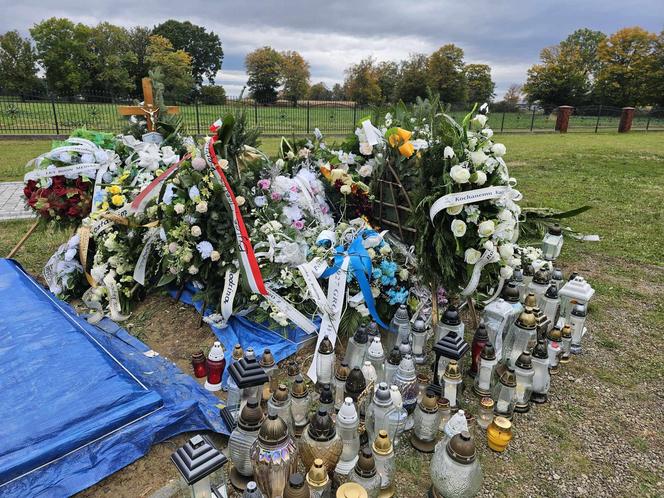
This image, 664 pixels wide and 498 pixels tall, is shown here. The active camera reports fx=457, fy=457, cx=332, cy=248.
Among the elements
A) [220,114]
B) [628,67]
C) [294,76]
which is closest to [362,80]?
[294,76]

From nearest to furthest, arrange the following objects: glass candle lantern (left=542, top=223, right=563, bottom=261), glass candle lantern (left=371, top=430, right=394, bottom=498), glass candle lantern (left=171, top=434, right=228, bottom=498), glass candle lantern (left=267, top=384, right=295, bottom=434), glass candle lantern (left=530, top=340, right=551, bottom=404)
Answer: glass candle lantern (left=171, top=434, right=228, bottom=498) → glass candle lantern (left=371, top=430, right=394, bottom=498) → glass candle lantern (left=267, top=384, right=295, bottom=434) → glass candle lantern (left=530, top=340, right=551, bottom=404) → glass candle lantern (left=542, top=223, right=563, bottom=261)

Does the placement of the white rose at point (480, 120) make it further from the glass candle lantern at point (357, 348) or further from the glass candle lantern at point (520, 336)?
the glass candle lantern at point (357, 348)

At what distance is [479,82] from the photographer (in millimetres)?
46812

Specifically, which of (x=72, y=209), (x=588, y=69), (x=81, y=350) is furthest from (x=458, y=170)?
(x=588, y=69)

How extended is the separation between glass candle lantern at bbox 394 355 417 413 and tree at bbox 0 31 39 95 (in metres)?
50.6

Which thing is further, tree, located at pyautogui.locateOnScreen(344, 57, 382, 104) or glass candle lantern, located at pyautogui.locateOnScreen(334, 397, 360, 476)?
tree, located at pyautogui.locateOnScreen(344, 57, 382, 104)

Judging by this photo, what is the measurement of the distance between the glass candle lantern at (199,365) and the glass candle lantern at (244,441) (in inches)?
34.8

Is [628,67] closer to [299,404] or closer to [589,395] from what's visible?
[589,395]

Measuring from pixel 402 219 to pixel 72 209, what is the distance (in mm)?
3164

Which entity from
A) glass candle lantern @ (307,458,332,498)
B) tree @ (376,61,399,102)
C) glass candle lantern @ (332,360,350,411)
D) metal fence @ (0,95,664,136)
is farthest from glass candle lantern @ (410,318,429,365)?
tree @ (376,61,399,102)

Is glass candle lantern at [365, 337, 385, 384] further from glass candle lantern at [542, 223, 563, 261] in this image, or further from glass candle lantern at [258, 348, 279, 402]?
glass candle lantern at [542, 223, 563, 261]

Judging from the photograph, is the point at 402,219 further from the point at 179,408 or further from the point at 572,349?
the point at 179,408

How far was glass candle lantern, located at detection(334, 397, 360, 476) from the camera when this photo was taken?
7.18ft

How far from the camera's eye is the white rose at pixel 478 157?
10.1 ft
